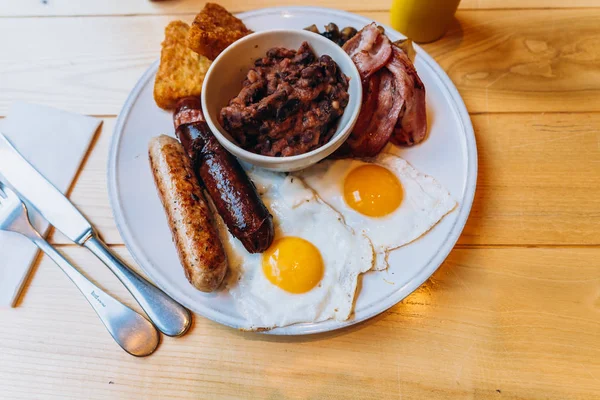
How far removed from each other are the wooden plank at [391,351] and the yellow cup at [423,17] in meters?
1.28

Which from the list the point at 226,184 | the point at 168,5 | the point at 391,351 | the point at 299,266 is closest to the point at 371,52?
the point at 226,184

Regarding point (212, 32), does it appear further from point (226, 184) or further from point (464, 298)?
point (464, 298)

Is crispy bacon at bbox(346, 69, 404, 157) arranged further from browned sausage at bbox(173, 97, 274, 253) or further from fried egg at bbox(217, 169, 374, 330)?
browned sausage at bbox(173, 97, 274, 253)

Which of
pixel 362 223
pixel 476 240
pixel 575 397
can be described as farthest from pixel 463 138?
pixel 575 397

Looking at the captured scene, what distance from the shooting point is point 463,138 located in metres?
1.85

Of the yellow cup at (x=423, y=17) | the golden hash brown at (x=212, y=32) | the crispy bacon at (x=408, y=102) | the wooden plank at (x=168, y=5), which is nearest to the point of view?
the crispy bacon at (x=408, y=102)

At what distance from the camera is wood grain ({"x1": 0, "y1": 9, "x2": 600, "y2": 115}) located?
2.18m

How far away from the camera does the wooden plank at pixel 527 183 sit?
1869 mm

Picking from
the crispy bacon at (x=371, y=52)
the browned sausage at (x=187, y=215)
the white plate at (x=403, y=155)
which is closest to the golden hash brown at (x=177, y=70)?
the white plate at (x=403, y=155)

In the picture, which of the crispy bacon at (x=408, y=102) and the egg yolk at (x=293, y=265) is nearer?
the egg yolk at (x=293, y=265)

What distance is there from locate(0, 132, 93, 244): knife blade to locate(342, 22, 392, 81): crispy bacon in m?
1.44

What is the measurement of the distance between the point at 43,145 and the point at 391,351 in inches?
76.7

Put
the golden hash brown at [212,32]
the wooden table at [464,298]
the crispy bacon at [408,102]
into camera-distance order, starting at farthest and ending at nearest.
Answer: the golden hash brown at [212,32] < the crispy bacon at [408,102] < the wooden table at [464,298]

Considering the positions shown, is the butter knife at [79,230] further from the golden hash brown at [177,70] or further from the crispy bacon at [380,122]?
the crispy bacon at [380,122]
